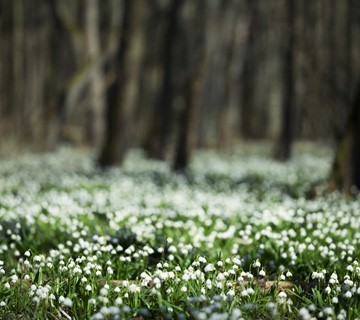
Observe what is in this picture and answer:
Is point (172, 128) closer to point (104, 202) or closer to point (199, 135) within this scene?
point (199, 135)

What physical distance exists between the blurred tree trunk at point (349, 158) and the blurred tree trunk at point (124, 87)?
6.69m

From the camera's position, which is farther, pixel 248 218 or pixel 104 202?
pixel 104 202

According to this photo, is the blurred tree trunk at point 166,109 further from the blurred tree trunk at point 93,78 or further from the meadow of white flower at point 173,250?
the meadow of white flower at point 173,250

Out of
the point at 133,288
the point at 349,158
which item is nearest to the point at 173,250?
the point at 133,288

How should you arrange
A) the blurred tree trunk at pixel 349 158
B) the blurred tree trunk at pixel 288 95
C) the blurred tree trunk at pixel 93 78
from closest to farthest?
the blurred tree trunk at pixel 349 158
the blurred tree trunk at pixel 288 95
the blurred tree trunk at pixel 93 78

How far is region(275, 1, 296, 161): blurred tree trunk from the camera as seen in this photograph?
20.1 m

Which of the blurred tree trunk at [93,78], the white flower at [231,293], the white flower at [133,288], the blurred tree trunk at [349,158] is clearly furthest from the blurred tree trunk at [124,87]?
the white flower at [231,293]

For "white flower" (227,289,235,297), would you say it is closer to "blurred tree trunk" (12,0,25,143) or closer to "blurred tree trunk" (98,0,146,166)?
"blurred tree trunk" (98,0,146,166)

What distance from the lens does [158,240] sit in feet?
21.5

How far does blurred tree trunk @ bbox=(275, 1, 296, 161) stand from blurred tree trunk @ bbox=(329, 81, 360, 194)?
9282mm

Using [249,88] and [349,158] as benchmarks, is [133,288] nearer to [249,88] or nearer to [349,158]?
[349,158]

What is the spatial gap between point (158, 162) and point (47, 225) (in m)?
11.4

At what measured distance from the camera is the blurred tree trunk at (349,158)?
35.3 ft

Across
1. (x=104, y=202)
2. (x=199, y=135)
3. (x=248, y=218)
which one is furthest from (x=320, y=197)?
(x=199, y=135)
